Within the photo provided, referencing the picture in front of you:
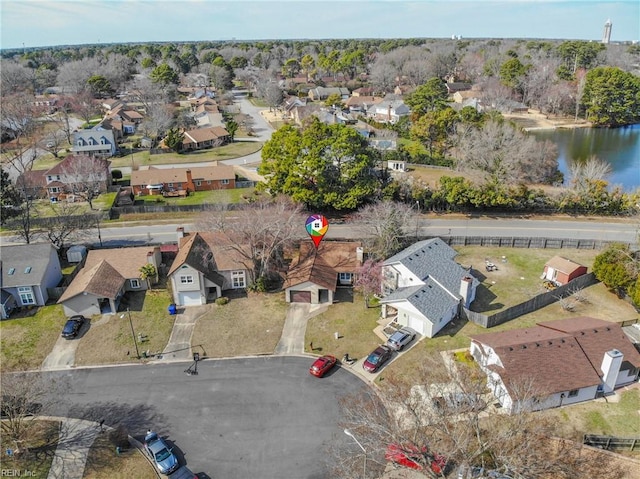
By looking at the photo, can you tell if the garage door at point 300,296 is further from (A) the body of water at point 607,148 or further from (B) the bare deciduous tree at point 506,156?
(A) the body of water at point 607,148

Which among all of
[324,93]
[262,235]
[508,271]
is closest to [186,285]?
[262,235]

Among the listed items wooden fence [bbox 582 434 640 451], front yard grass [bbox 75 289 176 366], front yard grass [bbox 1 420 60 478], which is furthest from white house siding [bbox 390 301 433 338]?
front yard grass [bbox 1 420 60 478]

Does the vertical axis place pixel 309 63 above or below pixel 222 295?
above

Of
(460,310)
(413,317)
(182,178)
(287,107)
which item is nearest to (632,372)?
(460,310)

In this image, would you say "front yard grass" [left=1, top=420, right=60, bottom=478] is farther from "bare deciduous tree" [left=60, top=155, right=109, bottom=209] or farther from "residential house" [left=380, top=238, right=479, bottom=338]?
"bare deciduous tree" [left=60, top=155, right=109, bottom=209]

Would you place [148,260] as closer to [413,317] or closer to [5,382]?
[5,382]

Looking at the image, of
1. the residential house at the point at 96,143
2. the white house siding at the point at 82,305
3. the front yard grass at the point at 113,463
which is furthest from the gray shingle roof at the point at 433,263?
the residential house at the point at 96,143

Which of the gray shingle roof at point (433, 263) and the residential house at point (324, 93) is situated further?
the residential house at point (324, 93)
